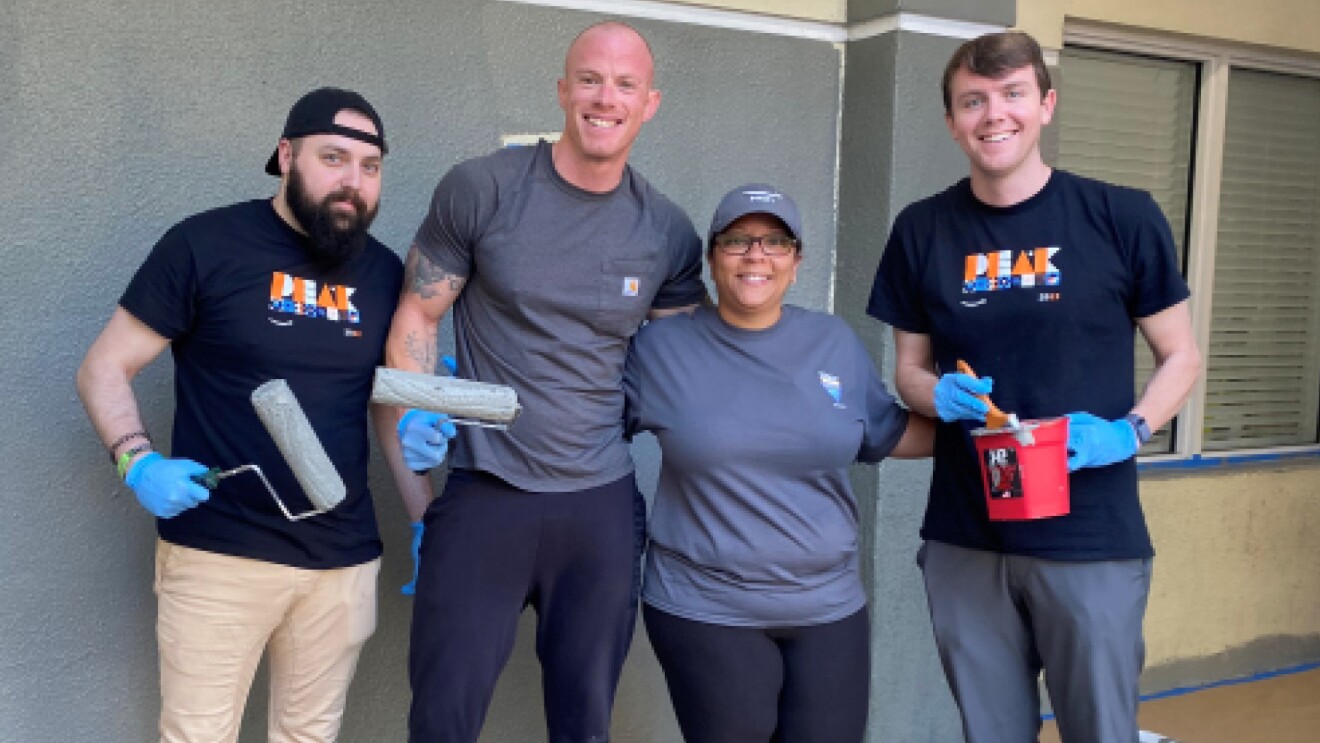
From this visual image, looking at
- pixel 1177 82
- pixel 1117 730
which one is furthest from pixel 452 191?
pixel 1177 82

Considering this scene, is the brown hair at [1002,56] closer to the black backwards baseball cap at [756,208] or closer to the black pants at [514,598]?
the black backwards baseball cap at [756,208]

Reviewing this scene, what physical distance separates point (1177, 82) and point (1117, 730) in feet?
10.7

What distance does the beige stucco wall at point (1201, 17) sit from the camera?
4.22 m

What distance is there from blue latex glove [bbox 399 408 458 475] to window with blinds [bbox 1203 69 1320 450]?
3800 millimetres

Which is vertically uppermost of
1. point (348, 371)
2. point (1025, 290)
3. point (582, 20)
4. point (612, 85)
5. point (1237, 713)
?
point (582, 20)

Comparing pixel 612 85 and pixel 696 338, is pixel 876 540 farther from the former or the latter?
pixel 612 85

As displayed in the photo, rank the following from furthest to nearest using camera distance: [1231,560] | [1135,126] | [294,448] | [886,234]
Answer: [1231,560]
[1135,126]
[886,234]
[294,448]

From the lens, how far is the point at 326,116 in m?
2.66

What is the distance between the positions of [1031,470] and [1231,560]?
3.12 meters

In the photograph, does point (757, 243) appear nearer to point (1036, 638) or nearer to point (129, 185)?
point (1036, 638)

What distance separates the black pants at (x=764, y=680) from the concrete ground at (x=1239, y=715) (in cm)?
209

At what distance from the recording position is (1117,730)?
256 cm

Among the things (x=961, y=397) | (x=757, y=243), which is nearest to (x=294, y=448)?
(x=757, y=243)

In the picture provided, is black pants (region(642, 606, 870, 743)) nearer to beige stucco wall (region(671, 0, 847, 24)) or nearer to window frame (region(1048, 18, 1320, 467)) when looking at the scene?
beige stucco wall (region(671, 0, 847, 24))
